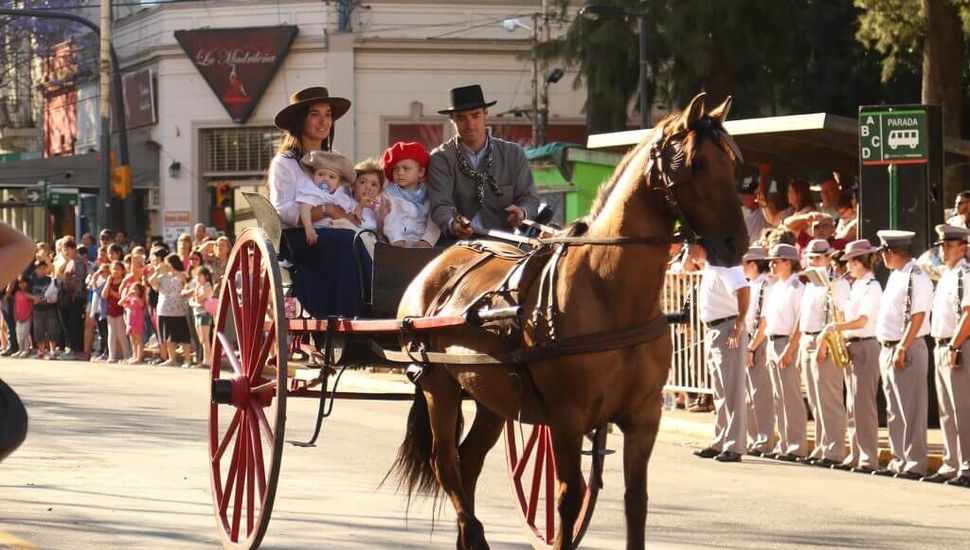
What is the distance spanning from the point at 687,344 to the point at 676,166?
10.2 metres

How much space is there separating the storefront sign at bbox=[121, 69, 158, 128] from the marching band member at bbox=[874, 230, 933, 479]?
33159 mm

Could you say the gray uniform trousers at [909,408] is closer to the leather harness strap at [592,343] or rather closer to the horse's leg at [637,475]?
the leather harness strap at [592,343]

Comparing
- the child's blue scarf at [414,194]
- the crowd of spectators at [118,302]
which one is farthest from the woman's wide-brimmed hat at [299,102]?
the crowd of spectators at [118,302]

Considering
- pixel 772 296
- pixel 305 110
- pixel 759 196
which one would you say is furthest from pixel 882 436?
pixel 305 110

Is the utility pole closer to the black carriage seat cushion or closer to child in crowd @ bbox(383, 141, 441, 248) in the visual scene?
child in crowd @ bbox(383, 141, 441, 248)

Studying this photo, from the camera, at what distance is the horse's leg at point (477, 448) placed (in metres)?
8.74

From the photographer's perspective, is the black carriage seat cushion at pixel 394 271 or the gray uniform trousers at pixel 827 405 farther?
the gray uniform trousers at pixel 827 405

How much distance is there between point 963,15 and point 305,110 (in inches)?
530

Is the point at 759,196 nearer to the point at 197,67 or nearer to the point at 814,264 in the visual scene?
the point at 814,264

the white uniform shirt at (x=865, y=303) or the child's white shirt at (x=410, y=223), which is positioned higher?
the child's white shirt at (x=410, y=223)

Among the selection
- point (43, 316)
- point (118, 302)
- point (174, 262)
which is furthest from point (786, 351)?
point (43, 316)

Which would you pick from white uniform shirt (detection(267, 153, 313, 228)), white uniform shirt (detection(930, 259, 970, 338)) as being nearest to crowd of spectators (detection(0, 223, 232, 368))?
white uniform shirt (detection(930, 259, 970, 338))

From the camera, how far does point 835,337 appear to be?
14070 millimetres

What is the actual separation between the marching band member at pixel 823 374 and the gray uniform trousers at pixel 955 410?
4.01 feet
